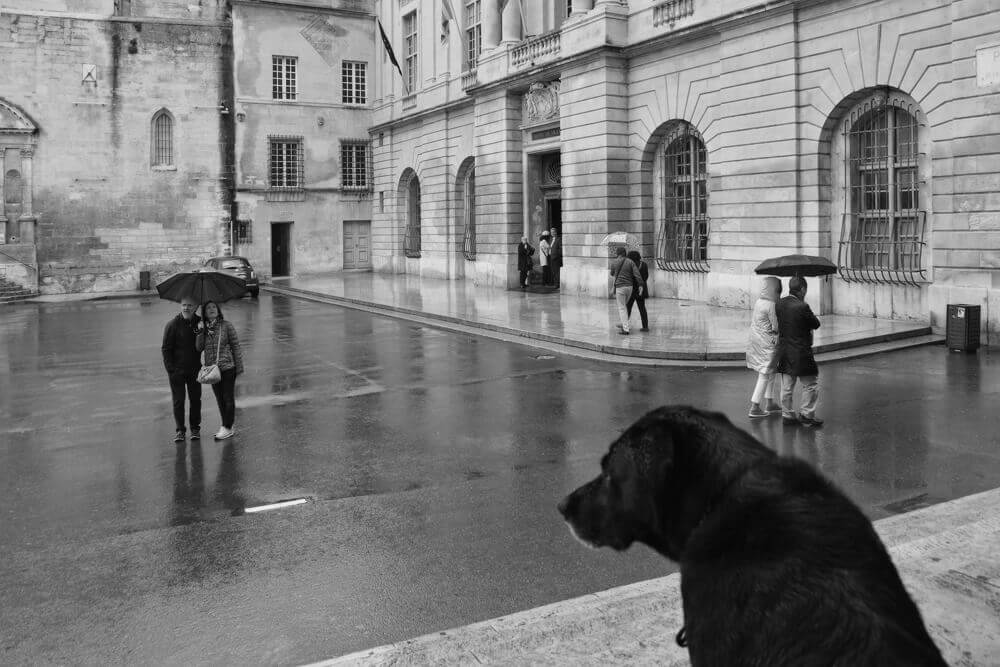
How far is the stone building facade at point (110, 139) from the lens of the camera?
37438mm

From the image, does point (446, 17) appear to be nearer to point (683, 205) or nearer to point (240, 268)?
point (240, 268)

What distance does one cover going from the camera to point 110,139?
3909cm

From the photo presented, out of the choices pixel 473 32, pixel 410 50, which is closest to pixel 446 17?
pixel 473 32

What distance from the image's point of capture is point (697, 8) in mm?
22672

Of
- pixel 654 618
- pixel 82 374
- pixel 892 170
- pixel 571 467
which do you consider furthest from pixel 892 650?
pixel 892 170

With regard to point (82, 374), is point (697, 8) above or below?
above

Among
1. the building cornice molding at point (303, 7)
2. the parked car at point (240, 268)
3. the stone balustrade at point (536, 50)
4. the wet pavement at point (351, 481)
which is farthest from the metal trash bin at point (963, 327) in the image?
the building cornice molding at point (303, 7)

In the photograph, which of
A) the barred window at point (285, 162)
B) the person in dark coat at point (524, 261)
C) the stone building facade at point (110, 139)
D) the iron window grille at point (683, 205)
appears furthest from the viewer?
the barred window at point (285, 162)

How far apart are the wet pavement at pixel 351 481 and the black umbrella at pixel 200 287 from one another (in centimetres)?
162

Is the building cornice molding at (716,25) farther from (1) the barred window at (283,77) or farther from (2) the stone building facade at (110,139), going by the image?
(2) the stone building facade at (110,139)

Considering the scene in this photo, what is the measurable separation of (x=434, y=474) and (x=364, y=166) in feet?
124

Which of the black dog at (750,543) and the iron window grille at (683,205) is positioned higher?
the iron window grille at (683,205)

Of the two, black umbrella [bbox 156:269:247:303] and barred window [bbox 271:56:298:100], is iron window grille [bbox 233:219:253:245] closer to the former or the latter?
barred window [bbox 271:56:298:100]

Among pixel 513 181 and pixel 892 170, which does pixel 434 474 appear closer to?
pixel 892 170
